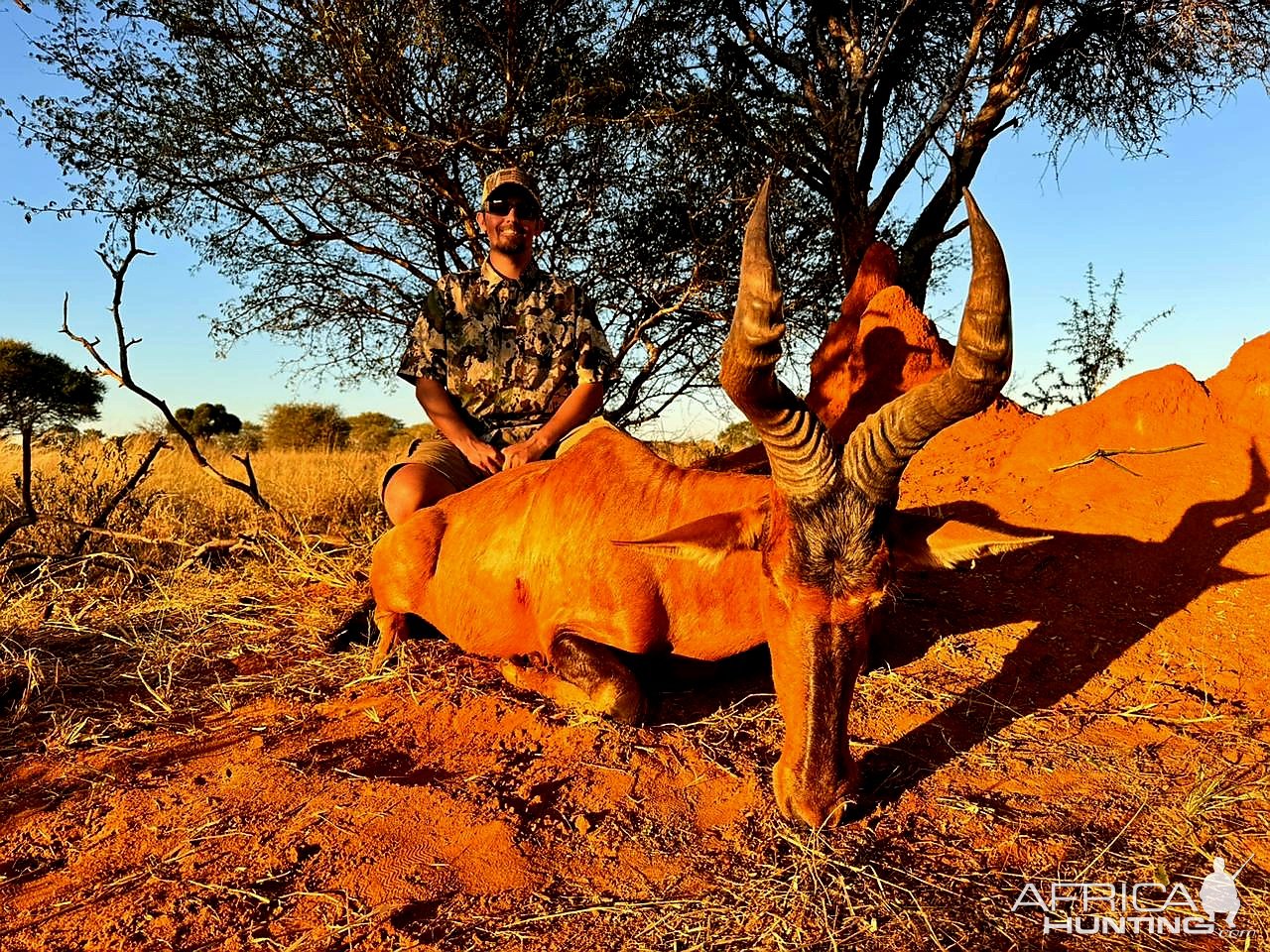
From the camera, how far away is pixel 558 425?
5570mm

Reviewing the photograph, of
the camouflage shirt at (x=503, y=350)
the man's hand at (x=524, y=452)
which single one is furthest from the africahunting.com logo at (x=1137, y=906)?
the camouflage shirt at (x=503, y=350)

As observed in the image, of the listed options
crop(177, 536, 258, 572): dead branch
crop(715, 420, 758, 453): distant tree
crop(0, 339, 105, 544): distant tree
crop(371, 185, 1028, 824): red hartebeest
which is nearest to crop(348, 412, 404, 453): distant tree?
crop(0, 339, 105, 544): distant tree

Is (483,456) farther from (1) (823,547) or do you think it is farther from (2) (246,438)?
(2) (246,438)

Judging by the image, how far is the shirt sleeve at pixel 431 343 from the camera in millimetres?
5727

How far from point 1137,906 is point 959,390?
1.59 meters

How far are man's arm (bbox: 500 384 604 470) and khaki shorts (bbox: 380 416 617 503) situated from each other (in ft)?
0.21

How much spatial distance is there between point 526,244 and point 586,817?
13.8 feet

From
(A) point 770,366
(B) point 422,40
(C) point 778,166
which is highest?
(B) point 422,40

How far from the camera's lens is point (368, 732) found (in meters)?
3.70

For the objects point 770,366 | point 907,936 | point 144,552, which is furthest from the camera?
point 144,552

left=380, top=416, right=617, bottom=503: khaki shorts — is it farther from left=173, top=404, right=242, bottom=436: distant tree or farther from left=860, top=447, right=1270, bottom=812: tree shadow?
left=173, top=404, right=242, bottom=436: distant tree

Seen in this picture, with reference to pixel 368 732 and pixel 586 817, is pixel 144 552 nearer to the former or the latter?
pixel 368 732

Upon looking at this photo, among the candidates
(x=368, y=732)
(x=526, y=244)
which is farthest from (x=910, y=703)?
(x=526, y=244)

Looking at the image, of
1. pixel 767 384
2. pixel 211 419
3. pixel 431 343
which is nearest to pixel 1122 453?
pixel 767 384
